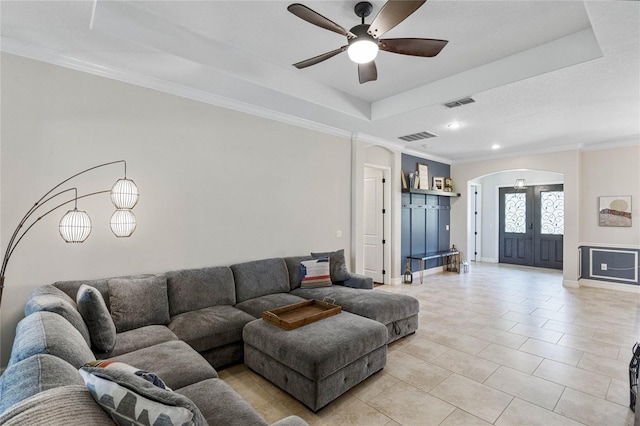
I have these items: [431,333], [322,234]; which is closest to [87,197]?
[322,234]

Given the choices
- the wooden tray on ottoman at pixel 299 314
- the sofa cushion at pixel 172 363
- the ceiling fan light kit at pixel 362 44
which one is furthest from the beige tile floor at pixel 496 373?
the ceiling fan light kit at pixel 362 44

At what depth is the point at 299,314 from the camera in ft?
9.78

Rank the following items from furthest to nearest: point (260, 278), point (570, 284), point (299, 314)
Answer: point (570, 284) → point (260, 278) → point (299, 314)

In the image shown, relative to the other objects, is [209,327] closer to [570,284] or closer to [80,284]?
[80,284]

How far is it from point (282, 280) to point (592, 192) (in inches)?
261

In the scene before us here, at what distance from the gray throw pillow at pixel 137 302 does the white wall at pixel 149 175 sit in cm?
36

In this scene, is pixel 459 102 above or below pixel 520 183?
above

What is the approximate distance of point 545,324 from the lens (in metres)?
4.09

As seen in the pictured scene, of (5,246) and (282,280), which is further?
(282,280)

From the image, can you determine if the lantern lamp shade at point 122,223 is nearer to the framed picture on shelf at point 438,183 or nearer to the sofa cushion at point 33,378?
the sofa cushion at point 33,378

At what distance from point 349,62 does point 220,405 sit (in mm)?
3316

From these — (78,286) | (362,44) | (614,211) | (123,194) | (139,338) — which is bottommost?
(139,338)

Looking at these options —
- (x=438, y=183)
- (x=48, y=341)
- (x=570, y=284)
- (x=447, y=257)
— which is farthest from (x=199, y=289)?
(x=570, y=284)

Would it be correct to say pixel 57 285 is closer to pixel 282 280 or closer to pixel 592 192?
pixel 282 280
